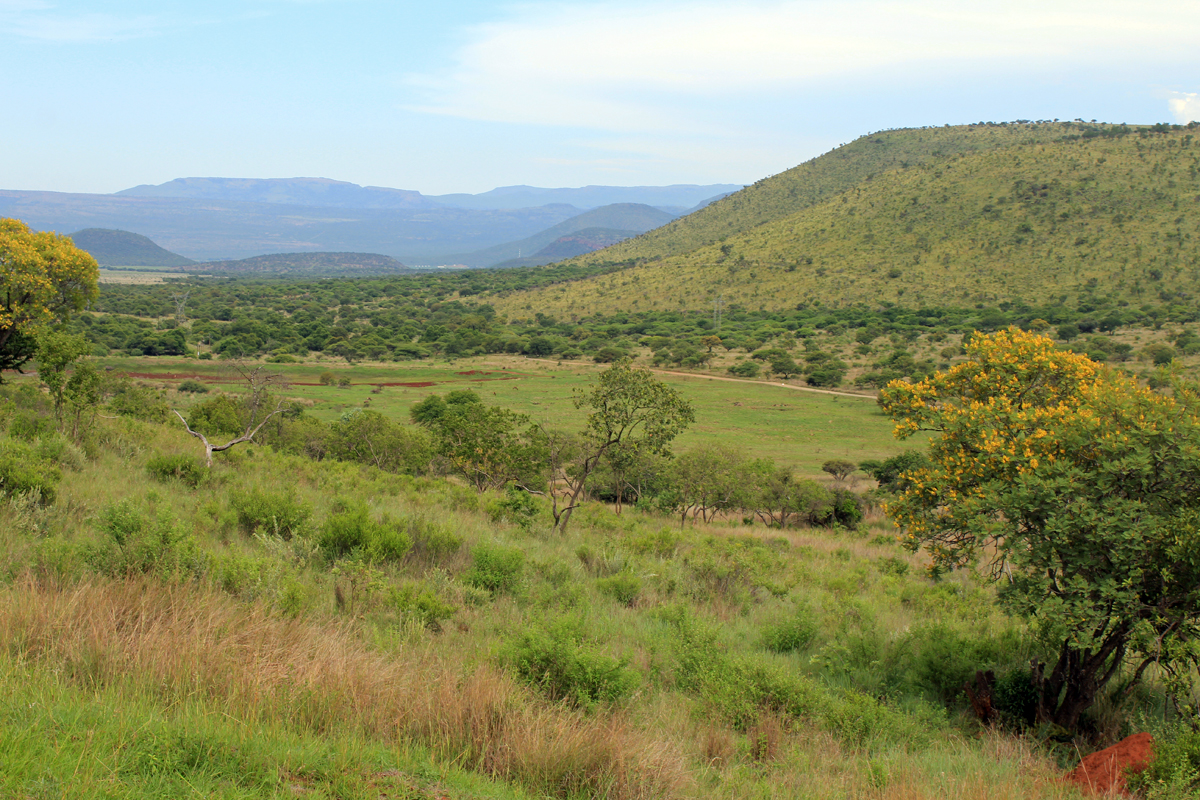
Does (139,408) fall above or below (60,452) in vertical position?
below

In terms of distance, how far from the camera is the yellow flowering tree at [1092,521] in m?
6.02

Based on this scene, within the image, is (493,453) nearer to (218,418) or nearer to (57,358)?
(218,418)

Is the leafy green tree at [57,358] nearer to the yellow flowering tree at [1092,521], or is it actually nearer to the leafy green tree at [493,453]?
the leafy green tree at [493,453]

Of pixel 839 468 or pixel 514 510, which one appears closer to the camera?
pixel 514 510

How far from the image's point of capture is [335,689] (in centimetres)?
428

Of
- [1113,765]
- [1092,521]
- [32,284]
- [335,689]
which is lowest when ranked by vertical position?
[1113,765]

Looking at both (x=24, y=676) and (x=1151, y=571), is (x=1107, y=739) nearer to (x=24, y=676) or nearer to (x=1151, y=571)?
(x=1151, y=571)

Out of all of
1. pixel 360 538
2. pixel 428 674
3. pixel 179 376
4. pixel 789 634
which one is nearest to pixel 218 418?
pixel 360 538

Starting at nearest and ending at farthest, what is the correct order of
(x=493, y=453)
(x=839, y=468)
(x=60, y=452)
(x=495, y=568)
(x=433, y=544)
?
(x=495, y=568) < (x=433, y=544) < (x=60, y=452) < (x=493, y=453) < (x=839, y=468)

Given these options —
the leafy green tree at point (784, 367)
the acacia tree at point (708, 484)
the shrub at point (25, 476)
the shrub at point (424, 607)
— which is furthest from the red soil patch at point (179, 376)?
the shrub at point (424, 607)

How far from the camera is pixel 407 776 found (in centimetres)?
360

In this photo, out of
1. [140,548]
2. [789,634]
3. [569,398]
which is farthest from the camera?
[569,398]

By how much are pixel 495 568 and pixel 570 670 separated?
11.0 feet

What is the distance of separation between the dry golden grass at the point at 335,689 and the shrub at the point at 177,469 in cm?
700
